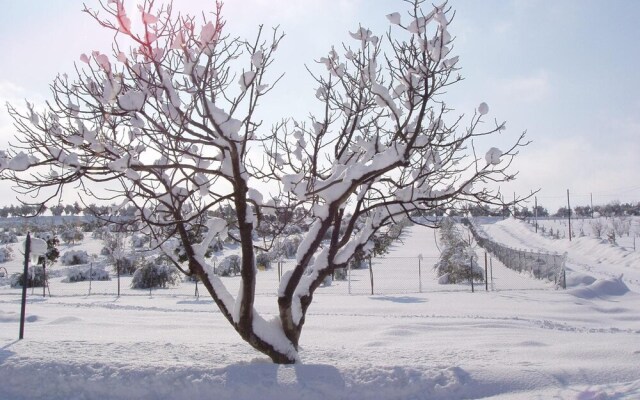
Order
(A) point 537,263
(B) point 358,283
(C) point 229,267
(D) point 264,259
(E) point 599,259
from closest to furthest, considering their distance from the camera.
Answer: (A) point 537,263, (B) point 358,283, (C) point 229,267, (E) point 599,259, (D) point 264,259

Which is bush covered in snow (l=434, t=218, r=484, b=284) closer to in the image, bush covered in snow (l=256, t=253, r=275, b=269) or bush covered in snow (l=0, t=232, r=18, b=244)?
bush covered in snow (l=256, t=253, r=275, b=269)

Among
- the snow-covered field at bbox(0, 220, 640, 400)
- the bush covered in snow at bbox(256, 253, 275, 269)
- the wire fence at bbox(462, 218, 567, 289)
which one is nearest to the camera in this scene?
the snow-covered field at bbox(0, 220, 640, 400)

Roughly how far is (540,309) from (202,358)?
1060 cm

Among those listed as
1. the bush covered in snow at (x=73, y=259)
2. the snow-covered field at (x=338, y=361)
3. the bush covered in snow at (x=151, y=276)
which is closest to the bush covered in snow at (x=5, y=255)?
the bush covered in snow at (x=73, y=259)

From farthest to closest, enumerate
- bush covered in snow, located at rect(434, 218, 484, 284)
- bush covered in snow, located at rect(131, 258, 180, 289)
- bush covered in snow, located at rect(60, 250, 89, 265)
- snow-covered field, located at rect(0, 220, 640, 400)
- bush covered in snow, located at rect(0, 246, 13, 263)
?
bush covered in snow, located at rect(0, 246, 13, 263) < bush covered in snow, located at rect(60, 250, 89, 265) < bush covered in snow, located at rect(131, 258, 180, 289) < bush covered in snow, located at rect(434, 218, 484, 284) < snow-covered field, located at rect(0, 220, 640, 400)

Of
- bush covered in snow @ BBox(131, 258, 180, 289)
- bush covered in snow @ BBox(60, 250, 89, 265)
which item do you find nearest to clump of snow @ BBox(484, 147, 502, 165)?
bush covered in snow @ BBox(131, 258, 180, 289)

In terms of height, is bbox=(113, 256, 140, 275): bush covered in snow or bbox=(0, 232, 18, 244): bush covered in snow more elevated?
bbox=(0, 232, 18, 244): bush covered in snow

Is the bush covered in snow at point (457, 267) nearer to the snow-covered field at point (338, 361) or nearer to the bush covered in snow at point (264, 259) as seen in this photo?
the bush covered in snow at point (264, 259)

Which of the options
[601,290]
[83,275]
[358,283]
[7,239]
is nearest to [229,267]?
[83,275]

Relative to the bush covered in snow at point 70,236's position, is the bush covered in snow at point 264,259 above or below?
below

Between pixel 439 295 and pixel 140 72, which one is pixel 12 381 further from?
pixel 439 295

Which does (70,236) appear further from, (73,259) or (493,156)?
(493,156)

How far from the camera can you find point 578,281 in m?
19.5

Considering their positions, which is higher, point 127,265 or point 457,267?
point 127,265
